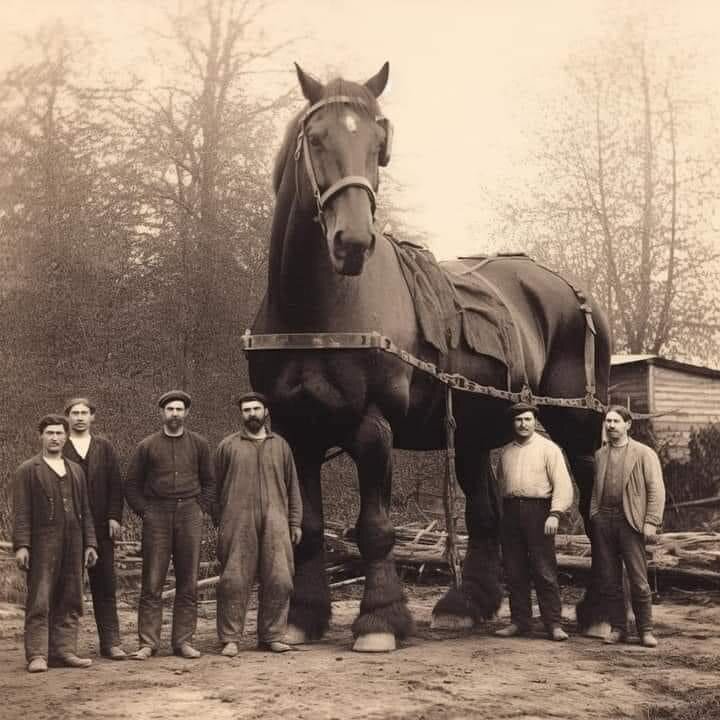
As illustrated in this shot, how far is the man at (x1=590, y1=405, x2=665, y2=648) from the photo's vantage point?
6.45m

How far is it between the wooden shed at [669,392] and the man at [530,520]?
11543 mm

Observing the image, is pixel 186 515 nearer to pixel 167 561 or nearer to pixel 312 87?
pixel 167 561

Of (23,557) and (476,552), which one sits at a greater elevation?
(23,557)

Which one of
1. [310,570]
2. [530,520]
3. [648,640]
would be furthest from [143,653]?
[648,640]

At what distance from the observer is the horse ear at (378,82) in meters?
5.66

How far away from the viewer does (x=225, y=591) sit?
5.73 metres

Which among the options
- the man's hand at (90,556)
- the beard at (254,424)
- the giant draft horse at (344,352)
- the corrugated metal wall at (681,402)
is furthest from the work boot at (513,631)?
the corrugated metal wall at (681,402)

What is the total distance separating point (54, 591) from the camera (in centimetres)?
536

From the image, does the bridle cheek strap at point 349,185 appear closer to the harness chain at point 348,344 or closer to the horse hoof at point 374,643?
the harness chain at point 348,344

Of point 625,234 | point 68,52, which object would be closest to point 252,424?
point 68,52

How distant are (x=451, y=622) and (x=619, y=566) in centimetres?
126

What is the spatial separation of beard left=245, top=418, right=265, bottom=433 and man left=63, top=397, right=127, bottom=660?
82cm

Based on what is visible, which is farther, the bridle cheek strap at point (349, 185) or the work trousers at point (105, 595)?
the work trousers at point (105, 595)

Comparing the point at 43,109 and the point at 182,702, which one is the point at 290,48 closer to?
the point at 43,109
